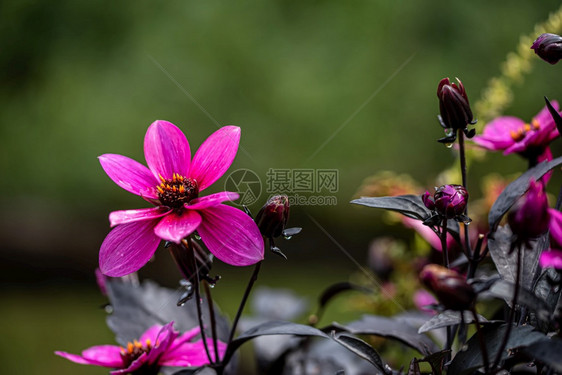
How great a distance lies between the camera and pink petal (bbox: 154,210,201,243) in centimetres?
25

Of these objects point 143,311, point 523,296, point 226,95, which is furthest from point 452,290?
point 226,95

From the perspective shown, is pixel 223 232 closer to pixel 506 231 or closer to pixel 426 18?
pixel 506 231

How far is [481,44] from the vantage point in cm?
129

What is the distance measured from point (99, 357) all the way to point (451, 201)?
0.73 feet

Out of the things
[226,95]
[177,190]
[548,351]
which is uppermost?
[226,95]

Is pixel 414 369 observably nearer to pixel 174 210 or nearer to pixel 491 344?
pixel 491 344

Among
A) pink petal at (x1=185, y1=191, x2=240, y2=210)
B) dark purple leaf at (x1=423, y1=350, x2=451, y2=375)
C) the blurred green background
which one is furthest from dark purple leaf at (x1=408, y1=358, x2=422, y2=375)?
the blurred green background

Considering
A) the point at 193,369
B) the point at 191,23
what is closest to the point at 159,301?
the point at 193,369

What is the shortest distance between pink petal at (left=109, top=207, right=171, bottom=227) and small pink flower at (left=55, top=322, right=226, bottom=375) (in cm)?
6

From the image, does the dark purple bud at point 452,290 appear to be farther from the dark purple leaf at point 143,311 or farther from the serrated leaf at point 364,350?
the dark purple leaf at point 143,311

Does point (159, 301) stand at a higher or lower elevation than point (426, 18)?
lower

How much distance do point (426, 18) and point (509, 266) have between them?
1176 mm

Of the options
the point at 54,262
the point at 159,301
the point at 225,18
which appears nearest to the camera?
the point at 159,301

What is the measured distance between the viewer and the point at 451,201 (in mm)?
268
